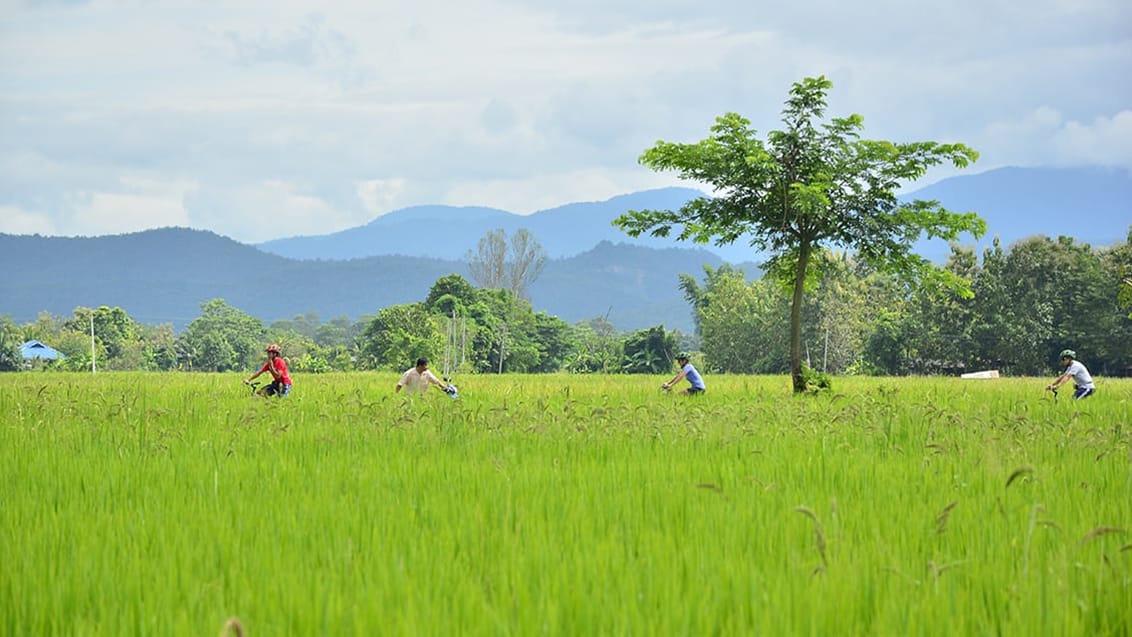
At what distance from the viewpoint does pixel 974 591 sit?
15.8 feet

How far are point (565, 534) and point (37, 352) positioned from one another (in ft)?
467

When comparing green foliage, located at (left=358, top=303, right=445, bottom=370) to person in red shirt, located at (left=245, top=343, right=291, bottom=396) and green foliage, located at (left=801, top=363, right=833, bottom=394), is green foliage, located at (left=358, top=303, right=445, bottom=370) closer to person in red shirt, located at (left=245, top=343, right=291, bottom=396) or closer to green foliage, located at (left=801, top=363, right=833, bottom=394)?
green foliage, located at (left=801, top=363, right=833, bottom=394)

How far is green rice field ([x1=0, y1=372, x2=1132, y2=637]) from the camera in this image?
4.39 meters

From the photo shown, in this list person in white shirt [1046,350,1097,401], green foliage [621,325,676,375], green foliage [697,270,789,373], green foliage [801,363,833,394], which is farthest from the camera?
green foliage [621,325,676,375]

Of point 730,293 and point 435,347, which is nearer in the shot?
point 435,347

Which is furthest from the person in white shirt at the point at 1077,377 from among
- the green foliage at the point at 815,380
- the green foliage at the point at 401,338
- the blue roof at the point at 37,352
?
the blue roof at the point at 37,352

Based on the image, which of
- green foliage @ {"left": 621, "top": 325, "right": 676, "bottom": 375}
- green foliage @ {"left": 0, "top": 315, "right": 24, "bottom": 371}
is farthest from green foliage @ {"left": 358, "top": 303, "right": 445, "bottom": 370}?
green foliage @ {"left": 0, "top": 315, "right": 24, "bottom": 371}

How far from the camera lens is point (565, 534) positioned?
6129 mm

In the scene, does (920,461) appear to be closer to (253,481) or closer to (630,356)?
(253,481)

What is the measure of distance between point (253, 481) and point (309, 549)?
274cm

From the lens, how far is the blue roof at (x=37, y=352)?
128m

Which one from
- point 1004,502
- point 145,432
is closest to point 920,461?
point 1004,502

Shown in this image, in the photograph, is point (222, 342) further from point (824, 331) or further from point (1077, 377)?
point (1077, 377)

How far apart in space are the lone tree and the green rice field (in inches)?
716
